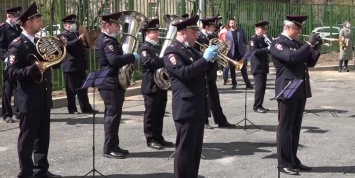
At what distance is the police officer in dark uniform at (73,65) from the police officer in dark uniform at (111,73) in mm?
3328

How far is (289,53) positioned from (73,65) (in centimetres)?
560

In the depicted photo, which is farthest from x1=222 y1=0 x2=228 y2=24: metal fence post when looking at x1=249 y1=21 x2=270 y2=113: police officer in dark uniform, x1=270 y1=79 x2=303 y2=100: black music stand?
x1=270 y1=79 x2=303 y2=100: black music stand

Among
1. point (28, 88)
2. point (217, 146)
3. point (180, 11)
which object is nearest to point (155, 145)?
point (217, 146)

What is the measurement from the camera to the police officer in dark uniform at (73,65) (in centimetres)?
1105

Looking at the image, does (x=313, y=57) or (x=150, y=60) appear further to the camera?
(x=150, y=60)

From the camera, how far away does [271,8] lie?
2253 cm

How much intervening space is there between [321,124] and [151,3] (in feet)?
21.6

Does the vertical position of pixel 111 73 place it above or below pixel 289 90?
above

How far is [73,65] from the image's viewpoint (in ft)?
37.0

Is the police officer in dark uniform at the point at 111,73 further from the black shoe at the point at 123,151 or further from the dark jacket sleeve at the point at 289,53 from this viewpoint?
the dark jacket sleeve at the point at 289,53

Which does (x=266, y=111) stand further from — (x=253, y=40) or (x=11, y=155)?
(x=11, y=155)

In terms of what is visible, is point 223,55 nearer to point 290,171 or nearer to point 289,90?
point 289,90

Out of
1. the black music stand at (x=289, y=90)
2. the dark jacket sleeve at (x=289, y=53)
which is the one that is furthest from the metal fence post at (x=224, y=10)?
the black music stand at (x=289, y=90)

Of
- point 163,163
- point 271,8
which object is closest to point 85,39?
point 163,163
